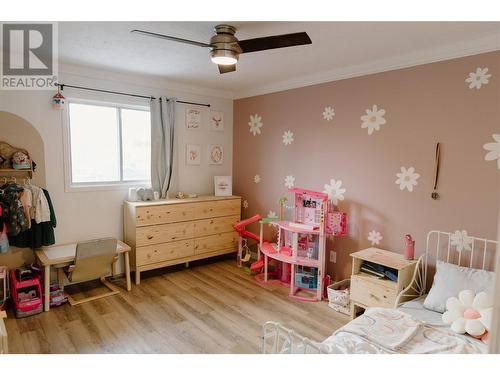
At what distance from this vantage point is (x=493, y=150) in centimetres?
Result: 249

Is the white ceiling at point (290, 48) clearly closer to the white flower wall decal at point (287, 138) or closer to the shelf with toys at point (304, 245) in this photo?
the white flower wall decal at point (287, 138)

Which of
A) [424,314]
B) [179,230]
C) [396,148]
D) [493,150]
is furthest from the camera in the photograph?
[179,230]

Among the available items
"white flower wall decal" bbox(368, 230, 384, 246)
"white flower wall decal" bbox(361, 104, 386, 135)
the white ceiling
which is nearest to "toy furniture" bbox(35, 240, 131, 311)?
the white ceiling

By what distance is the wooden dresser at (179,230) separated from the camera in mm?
3738

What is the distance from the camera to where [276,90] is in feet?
13.8

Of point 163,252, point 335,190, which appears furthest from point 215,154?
point 335,190

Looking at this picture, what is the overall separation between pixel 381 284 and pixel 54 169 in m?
3.58

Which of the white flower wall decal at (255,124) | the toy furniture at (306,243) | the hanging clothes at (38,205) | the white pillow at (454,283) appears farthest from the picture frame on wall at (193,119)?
the white pillow at (454,283)

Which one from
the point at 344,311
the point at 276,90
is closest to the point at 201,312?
the point at 344,311

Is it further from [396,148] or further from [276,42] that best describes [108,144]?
[396,148]

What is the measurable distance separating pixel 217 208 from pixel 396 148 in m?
2.42

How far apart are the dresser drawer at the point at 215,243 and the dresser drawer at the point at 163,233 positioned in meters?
0.19
